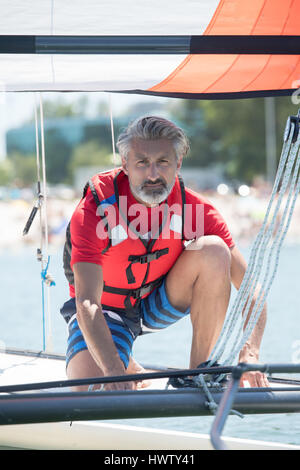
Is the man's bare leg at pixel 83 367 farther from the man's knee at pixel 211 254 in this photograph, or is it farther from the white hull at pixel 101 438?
the man's knee at pixel 211 254

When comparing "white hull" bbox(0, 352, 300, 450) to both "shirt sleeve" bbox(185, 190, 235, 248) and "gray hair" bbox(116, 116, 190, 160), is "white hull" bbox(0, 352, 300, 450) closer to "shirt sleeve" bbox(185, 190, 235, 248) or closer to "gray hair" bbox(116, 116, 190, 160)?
"shirt sleeve" bbox(185, 190, 235, 248)

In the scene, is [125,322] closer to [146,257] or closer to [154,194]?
[146,257]

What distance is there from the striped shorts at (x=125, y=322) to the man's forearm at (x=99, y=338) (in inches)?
15.2

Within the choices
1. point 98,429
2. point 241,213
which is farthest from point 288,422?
point 241,213

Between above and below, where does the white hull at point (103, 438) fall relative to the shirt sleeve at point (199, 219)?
below

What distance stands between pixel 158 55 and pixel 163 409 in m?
1.00

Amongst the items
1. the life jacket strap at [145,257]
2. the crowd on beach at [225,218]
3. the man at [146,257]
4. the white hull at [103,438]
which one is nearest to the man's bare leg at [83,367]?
the man at [146,257]

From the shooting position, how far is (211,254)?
233 cm

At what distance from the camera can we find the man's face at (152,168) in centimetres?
222

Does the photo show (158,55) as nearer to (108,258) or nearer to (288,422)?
(108,258)

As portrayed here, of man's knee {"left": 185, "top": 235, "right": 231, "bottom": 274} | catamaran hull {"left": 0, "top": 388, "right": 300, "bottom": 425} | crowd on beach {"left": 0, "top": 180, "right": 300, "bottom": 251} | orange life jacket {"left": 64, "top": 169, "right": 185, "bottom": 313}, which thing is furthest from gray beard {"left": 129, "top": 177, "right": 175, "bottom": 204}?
crowd on beach {"left": 0, "top": 180, "right": 300, "bottom": 251}

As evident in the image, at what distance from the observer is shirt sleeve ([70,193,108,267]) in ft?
7.13

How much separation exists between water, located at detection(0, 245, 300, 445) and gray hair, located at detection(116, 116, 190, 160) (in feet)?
4.42

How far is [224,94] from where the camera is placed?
2.61 m
